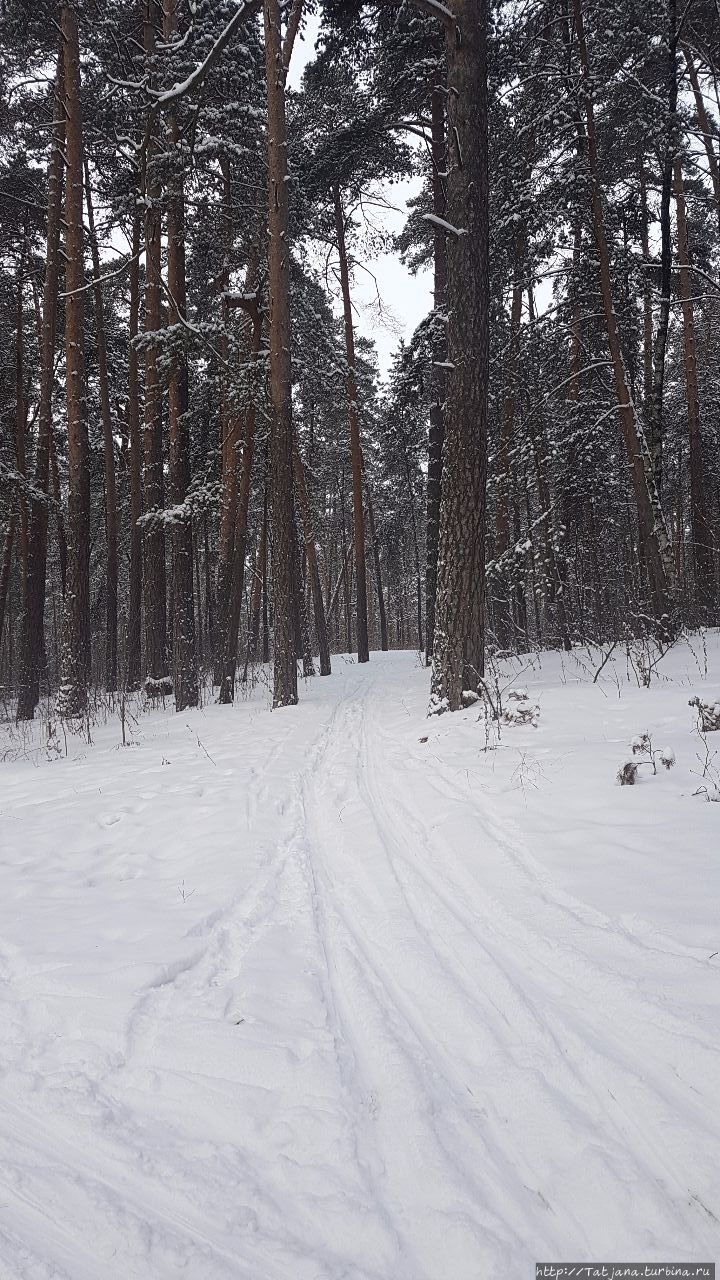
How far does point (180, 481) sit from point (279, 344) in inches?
128

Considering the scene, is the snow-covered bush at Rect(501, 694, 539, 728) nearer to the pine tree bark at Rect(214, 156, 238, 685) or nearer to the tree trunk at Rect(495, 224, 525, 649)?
the tree trunk at Rect(495, 224, 525, 649)

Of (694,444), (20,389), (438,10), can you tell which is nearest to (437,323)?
(438,10)

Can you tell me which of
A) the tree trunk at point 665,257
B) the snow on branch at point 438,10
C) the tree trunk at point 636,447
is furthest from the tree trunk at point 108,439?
the tree trunk at point 665,257

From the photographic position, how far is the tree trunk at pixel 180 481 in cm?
1041

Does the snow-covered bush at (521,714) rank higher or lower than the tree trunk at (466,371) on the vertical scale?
lower

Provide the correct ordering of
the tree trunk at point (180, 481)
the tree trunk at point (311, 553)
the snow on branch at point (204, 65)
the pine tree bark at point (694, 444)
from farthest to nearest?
the tree trunk at point (311, 553) < the pine tree bark at point (694, 444) < the tree trunk at point (180, 481) < the snow on branch at point (204, 65)

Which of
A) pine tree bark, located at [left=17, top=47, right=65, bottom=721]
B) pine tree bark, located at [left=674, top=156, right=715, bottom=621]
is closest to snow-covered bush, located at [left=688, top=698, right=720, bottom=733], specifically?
pine tree bark, located at [left=674, top=156, right=715, bottom=621]

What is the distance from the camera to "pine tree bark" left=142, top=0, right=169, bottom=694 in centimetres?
1021

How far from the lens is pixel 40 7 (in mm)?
10375

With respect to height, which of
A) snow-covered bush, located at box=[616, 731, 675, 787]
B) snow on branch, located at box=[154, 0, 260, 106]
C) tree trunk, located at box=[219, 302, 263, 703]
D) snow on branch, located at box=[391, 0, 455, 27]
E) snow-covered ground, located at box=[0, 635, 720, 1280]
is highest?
snow on branch, located at box=[154, 0, 260, 106]

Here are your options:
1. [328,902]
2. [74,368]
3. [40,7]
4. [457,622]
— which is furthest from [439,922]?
[40,7]

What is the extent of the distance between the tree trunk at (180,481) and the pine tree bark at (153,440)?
28 centimetres

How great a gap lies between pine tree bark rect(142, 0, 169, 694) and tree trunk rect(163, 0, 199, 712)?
28 cm

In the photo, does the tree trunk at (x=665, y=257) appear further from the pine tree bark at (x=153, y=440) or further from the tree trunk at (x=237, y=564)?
the pine tree bark at (x=153, y=440)
